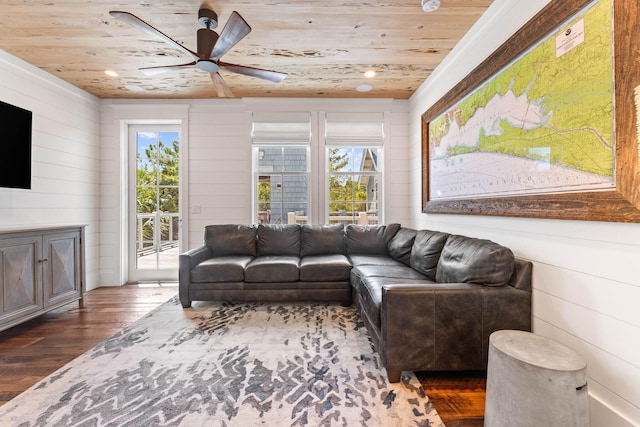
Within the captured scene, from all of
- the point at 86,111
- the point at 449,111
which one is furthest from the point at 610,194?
the point at 86,111

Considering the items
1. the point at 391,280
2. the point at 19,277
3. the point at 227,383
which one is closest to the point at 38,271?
the point at 19,277

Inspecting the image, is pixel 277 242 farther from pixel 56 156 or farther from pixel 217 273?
pixel 56 156

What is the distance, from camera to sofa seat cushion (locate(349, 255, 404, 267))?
10.2 feet

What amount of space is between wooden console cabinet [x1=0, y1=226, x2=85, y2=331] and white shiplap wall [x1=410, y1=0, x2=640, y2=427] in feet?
13.2

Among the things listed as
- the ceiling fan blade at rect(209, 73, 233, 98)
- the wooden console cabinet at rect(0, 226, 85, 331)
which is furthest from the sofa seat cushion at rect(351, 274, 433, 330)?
the wooden console cabinet at rect(0, 226, 85, 331)

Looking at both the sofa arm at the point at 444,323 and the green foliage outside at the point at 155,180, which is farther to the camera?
the green foliage outside at the point at 155,180

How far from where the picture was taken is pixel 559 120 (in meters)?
1.56

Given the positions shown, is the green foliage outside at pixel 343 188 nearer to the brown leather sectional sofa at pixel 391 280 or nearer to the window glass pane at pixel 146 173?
the brown leather sectional sofa at pixel 391 280

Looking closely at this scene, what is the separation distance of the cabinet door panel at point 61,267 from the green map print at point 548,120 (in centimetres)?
403

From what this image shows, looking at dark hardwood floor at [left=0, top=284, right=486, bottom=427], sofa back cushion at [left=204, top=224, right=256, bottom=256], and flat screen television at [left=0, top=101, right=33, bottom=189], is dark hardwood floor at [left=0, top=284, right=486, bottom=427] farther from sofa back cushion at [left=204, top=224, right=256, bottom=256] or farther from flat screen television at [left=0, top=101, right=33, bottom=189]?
flat screen television at [left=0, top=101, right=33, bottom=189]

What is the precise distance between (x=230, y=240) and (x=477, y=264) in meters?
2.89

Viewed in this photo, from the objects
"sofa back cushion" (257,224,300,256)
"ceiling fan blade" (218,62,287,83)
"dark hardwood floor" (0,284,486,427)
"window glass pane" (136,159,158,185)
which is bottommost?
"dark hardwood floor" (0,284,486,427)

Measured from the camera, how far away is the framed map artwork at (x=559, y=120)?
4.02 ft

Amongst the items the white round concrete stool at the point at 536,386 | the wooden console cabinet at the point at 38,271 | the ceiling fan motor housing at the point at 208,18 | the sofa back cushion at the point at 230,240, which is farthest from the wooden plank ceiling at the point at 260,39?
the white round concrete stool at the point at 536,386
